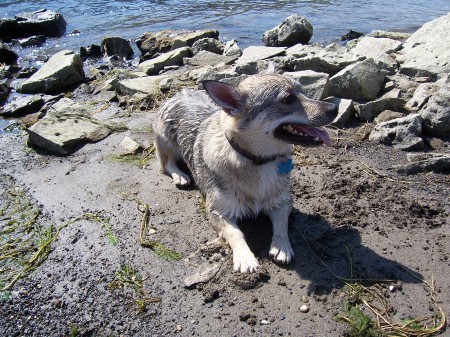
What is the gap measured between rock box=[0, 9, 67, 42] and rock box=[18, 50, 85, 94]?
6165mm

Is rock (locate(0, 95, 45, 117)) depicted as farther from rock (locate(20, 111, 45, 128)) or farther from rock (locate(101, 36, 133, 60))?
rock (locate(101, 36, 133, 60))

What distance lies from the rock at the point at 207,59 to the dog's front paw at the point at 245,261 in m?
6.04

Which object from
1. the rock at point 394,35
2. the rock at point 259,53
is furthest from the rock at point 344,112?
the rock at point 394,35

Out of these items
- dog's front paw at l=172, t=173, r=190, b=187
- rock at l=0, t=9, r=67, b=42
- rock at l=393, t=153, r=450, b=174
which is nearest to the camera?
rock at l=393, t=153, r=450, b=174

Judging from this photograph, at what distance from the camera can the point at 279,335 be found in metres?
3.39

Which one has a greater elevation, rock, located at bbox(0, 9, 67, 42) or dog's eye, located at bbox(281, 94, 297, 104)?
dog's eye, located at bbox(281, 94, 297, 104)

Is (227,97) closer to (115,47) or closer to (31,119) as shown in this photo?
(31,119)

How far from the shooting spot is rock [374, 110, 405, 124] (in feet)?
20.6

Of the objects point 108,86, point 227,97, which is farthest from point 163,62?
point 227,97

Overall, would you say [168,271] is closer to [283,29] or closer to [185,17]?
[283,29]

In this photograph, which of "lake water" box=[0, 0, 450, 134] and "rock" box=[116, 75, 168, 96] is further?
"lake water" box=[0, 0, 450, 134]

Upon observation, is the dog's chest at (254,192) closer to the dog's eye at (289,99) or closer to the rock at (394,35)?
the dog's eye at (289,99)

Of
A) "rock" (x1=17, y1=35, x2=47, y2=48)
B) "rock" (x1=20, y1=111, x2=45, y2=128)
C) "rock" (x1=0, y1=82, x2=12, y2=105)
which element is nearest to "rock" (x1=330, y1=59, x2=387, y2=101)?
"rock" (x1=20, y1=111, x2=45, y2=128)

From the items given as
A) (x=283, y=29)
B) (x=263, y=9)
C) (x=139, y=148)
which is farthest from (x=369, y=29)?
(x=139, y=148)
